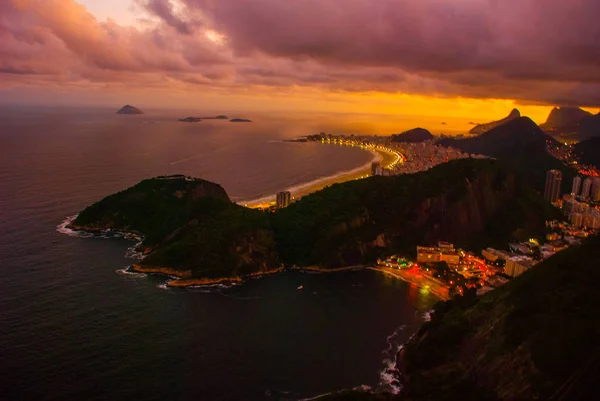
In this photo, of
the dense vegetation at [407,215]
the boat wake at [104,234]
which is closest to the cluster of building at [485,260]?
the dense vegetation at [407,215]

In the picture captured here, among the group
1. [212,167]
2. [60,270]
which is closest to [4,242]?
[60,270]

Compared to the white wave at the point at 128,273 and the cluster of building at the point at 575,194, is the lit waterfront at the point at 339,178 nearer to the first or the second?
the white wave at the point at 128,273

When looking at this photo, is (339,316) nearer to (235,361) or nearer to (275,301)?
(275,301)

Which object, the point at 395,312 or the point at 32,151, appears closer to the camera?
the point at 395,312

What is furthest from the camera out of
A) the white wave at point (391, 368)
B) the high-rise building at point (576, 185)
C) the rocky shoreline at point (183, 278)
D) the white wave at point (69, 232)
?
the high-rise building at point (576, 185)

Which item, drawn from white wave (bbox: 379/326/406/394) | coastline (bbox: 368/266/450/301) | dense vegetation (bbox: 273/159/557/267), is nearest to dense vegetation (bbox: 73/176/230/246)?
dense vegetation (bbox: 273/159/557/267)

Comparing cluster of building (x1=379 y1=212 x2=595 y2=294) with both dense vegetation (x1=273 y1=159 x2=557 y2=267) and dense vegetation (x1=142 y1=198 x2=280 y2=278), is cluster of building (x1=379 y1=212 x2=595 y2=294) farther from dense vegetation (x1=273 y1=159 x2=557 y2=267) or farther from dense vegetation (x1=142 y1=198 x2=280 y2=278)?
dense vegetation (x1=142 y1=198 x2=280 y2=278)

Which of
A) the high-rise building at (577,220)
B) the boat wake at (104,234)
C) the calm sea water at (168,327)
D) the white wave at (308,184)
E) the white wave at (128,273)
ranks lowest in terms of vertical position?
the calm sea water at (168,327)
